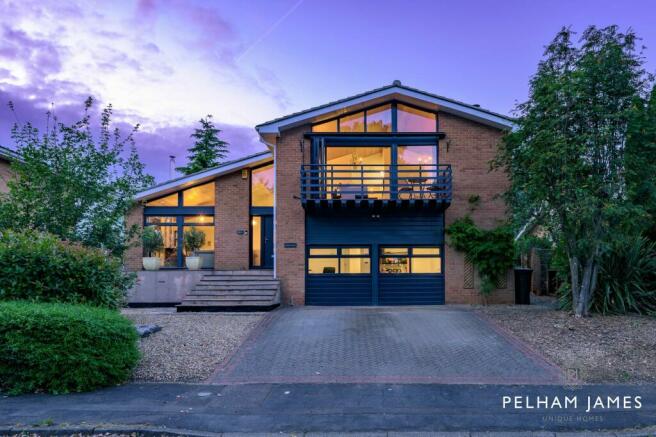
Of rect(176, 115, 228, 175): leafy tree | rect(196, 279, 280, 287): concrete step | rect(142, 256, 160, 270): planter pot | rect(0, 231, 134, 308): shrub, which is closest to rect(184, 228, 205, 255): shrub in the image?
rect(142, 256, 160, 270): planter pot

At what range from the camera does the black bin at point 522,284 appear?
13734 mm

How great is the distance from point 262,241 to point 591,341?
11.5m

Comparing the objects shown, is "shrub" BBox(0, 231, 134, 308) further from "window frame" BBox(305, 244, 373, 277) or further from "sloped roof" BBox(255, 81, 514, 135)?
"sloped roof" BBox(255, 81, 514, 135)

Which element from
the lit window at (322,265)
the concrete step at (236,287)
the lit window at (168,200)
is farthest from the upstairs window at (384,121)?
the lit window at (168,200)

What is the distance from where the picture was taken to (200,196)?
16.1 metres

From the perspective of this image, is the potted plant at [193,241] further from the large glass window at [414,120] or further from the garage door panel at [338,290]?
the large glass window at [414,120]

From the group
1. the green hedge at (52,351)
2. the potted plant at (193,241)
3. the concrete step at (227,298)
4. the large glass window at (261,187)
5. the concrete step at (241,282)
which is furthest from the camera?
the large glass window at (261,187)

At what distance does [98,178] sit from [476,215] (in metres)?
11.8

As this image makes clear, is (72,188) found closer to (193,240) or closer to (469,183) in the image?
(193,240)

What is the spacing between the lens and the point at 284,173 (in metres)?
14.1

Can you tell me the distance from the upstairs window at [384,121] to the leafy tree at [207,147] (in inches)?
894

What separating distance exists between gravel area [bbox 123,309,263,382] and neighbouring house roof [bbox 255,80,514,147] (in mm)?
6548

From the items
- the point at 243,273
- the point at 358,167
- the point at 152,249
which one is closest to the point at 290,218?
the point at 243,273

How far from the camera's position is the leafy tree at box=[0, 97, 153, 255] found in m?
8.71
